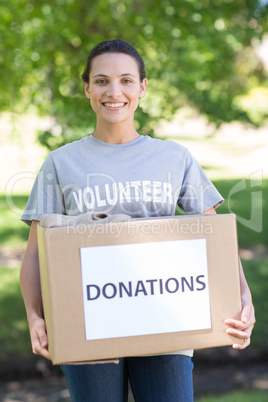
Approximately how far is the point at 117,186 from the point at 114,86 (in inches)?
12.5

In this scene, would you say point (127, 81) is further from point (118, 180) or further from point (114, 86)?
point (118, 180)

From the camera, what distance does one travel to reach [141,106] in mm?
4191

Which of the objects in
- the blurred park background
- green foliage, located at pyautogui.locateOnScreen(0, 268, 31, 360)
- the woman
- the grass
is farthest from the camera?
green foliage, located at pyautogui.locateOnScreen(0, 268, 31, 360)

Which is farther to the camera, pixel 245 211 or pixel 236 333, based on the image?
pixel 245 211

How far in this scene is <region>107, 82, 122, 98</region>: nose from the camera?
1842mm

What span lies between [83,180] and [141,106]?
246cm

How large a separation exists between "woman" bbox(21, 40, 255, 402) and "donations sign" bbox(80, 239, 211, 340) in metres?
0.19

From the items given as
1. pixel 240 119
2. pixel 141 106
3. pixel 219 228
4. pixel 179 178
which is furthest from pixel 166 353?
pixel 240 119

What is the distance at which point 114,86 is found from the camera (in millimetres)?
1849

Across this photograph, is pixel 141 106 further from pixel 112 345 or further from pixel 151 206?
pixel 112 345

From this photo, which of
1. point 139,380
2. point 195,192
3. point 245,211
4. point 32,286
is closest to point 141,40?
point 195,192

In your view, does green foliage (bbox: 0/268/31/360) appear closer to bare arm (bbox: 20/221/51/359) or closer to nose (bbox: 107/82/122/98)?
bare arm (bbox: 20/221/51/359)

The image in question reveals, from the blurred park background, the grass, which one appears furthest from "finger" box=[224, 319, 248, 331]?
the grass

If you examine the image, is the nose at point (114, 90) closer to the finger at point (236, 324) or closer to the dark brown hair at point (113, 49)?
the dark brown hair at point (113, 49)
